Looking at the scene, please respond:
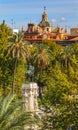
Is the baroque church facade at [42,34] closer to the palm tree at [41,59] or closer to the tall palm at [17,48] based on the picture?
the palm tree at [41,59]

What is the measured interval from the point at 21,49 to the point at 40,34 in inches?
2541

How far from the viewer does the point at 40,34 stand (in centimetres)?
11162

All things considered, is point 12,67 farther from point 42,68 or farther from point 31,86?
point 31,86

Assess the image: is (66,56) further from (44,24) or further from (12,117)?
(44,24)

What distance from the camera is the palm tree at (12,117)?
1786cm

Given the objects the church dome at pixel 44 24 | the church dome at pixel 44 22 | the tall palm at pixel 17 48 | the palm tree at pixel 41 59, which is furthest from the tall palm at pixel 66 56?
the church dome at pixel 44 22

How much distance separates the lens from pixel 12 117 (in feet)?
59.7

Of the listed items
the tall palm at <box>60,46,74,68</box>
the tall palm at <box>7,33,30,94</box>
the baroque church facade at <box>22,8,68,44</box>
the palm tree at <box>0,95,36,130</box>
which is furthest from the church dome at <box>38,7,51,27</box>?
the palm tree at <box>0,95,36,130</box>

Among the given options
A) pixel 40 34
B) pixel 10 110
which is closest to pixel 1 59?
pixel 10 110

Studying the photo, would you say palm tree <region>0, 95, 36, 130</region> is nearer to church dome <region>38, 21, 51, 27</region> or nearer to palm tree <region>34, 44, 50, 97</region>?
palm tree <region>34, 44, 50, 97</region>

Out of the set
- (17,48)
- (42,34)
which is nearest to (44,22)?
(42,34)

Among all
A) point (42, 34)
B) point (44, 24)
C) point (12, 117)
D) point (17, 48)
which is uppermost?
point (12, 117)

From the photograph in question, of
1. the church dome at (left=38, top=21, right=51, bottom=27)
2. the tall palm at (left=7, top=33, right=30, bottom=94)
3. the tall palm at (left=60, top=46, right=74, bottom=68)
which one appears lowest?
the church dome at (left=38, top=21, right=51, bottom=27)

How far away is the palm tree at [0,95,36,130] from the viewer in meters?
17.9
